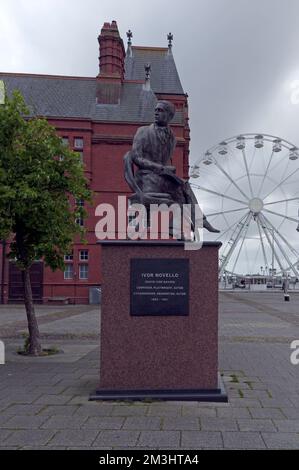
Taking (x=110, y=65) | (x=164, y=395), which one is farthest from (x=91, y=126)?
(x=164, y=395)

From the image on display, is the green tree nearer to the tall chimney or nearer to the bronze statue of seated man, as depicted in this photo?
the bronze statue of seated man

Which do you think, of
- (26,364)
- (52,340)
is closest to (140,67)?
(52,340)

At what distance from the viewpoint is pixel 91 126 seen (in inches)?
1569

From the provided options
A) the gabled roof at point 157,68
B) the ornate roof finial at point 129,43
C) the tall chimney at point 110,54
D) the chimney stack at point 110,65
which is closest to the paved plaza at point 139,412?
the chimney stack at point 110,65

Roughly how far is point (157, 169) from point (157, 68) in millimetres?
46640

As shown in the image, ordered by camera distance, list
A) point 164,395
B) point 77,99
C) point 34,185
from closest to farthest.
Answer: point 164,395
point 34,185
point 77,99

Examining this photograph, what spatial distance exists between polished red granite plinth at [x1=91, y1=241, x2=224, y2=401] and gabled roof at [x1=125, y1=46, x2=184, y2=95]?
4442cm

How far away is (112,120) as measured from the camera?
4000 centimetres

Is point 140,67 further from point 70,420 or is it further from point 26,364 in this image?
point 70,420

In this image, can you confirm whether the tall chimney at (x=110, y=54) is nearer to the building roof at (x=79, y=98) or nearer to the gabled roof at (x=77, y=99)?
the building roof at (x=79, y=98)

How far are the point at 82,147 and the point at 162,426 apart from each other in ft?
114

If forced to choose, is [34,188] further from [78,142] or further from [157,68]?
[157,68]

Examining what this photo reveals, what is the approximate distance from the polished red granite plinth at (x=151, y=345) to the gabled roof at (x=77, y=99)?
3326 cm
